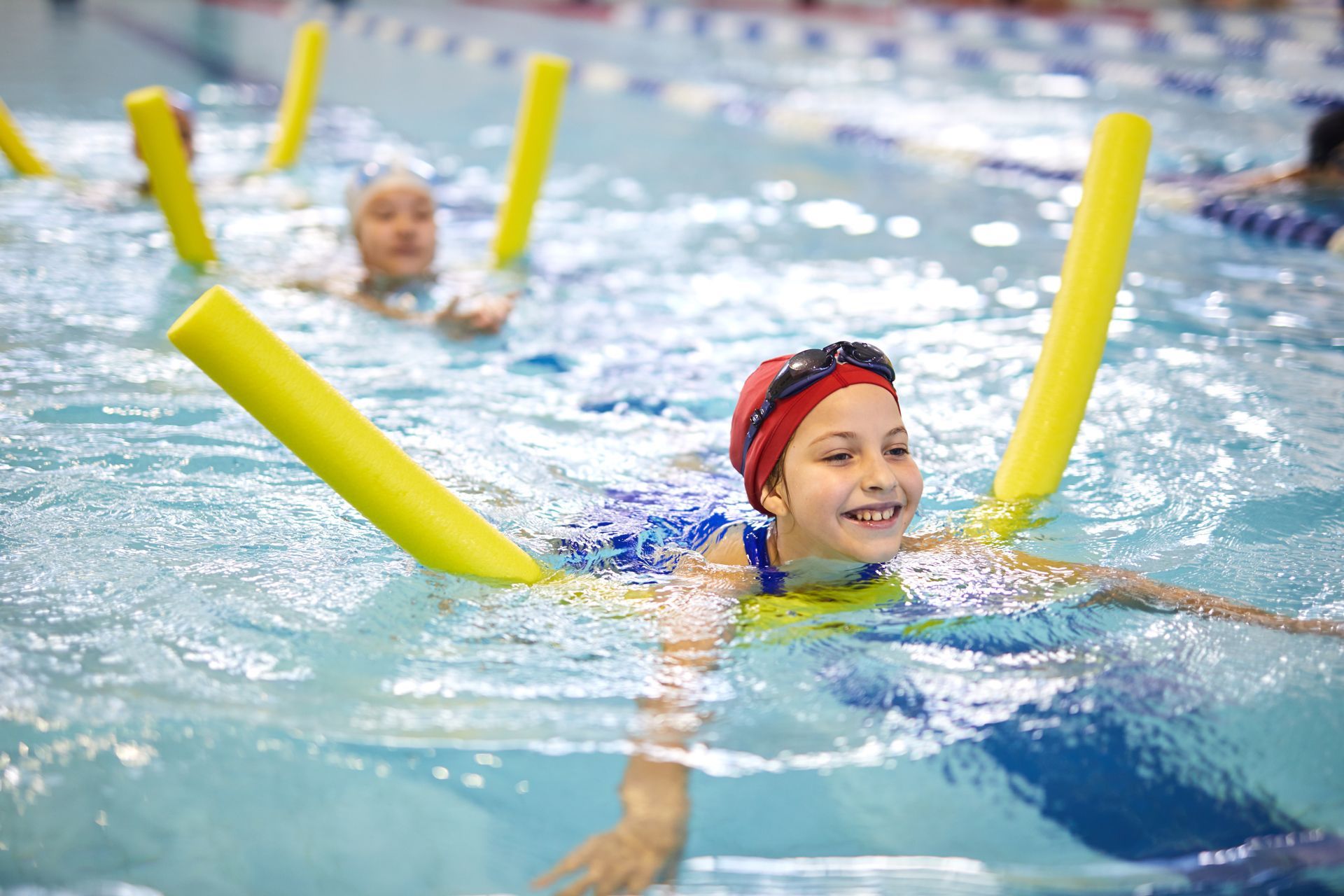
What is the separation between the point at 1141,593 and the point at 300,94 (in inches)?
278

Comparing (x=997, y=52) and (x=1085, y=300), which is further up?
(x=997, y=52)

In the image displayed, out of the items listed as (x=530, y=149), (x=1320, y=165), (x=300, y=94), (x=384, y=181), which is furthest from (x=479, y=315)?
(x=1320, y=165)

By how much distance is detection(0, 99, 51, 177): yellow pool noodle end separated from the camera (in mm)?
7043

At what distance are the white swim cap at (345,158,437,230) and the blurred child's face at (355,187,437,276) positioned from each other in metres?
0.02

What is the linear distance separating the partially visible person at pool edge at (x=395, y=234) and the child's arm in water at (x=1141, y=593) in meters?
2.99

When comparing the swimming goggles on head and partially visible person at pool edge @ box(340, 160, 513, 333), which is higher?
partially visible person at pool edge @ box(340, 160, 513, 333)

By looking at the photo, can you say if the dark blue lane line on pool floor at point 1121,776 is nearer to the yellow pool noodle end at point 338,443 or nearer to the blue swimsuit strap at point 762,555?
the blue swimsuit strap at point 762,555

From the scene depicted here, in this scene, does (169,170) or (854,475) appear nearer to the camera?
(854,475)

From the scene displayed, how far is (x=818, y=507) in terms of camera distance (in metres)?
2.68

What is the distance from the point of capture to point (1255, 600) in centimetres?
298

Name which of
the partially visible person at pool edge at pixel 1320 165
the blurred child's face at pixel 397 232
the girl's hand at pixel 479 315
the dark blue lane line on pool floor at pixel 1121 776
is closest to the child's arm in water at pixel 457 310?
the girl's hand at pixel 479 315

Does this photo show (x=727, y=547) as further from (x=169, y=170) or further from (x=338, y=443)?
(x=169, y=170)

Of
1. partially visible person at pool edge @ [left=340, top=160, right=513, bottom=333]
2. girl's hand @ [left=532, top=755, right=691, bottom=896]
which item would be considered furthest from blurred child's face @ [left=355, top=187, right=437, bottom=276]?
girl's hand @ [left=532, top=755, right=691, bottom=896]

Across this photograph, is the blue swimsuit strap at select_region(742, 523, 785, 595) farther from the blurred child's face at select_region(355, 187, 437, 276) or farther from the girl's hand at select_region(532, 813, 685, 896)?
the blurred child's face at select_region(355, 187, 437, 276)
